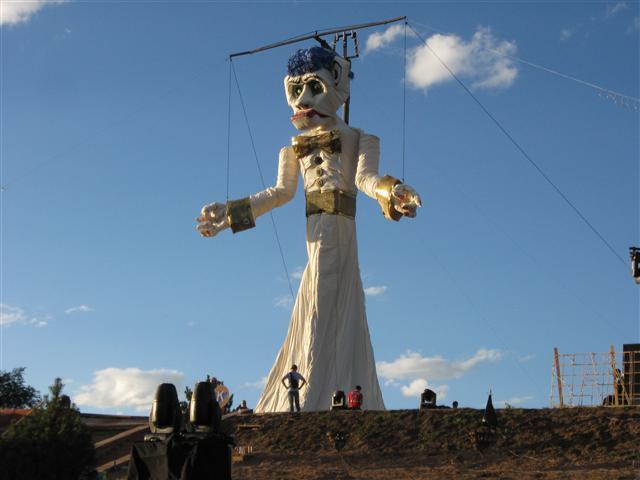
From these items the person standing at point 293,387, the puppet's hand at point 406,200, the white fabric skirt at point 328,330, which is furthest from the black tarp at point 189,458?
the white fabric skirt at point 328,330

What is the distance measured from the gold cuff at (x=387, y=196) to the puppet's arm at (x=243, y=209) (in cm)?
235

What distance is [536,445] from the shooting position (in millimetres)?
16297

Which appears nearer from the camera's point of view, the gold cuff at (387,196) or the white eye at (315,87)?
the gold cuff at (387,196)

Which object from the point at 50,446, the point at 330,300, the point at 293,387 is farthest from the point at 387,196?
the point at 50,446

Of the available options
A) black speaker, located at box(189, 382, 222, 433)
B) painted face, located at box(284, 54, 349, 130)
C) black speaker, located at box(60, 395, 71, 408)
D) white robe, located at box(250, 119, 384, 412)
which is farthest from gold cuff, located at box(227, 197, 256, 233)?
black speaker, located at box(189, 382, 222, 433)

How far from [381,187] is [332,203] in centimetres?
136

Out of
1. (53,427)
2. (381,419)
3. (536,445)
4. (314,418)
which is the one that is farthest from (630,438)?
(53,427)

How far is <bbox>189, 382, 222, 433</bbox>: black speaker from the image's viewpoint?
1010 centimetres

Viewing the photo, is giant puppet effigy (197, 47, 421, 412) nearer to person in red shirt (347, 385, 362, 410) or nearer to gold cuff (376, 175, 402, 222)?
gold cuff (376, 175, 402, 222)

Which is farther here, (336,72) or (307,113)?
(336,72)

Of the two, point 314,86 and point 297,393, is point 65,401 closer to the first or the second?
point 297,393

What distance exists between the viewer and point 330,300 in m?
20.6

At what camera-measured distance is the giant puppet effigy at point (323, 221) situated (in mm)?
20344

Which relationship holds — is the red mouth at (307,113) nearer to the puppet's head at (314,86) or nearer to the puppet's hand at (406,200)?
the puppet's head at (314,86)
